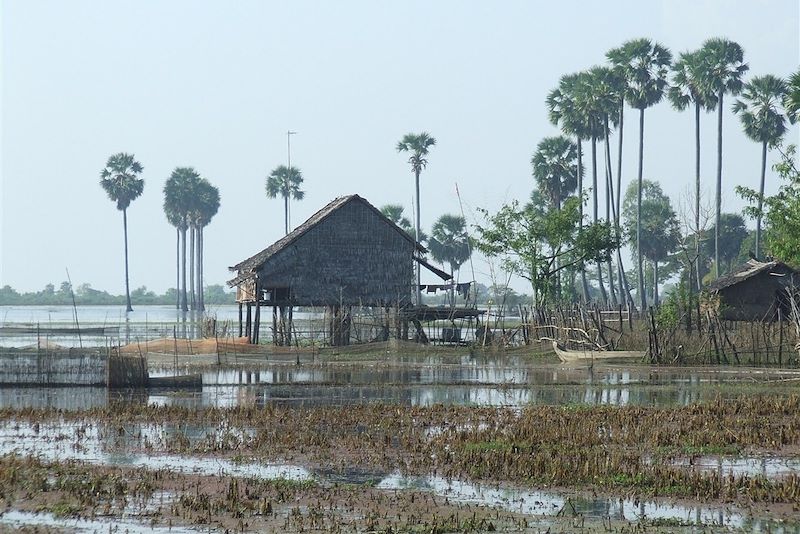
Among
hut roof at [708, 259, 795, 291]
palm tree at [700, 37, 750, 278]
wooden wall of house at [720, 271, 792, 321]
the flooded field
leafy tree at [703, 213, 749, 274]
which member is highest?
palm tree at [700, 37, 750, 278]

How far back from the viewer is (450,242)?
361 ft

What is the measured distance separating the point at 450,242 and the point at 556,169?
33.5m

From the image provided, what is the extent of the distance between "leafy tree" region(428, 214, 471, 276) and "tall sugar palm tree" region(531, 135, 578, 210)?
104ft

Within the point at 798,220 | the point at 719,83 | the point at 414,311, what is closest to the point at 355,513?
the point at 798,220

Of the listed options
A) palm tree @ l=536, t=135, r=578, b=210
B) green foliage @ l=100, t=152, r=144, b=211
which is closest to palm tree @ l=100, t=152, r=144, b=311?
green foliage @ l=100, t=152, r=144, b=211

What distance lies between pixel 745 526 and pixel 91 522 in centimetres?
631

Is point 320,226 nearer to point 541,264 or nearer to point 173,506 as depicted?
point 541,264

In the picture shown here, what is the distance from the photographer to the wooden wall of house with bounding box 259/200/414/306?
4944 cm

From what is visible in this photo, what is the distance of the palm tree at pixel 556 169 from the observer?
253 ft

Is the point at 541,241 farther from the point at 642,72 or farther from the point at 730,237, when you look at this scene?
the point at 730,237

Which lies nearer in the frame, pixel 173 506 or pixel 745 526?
pixel 745 526

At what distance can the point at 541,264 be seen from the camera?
2047 inches

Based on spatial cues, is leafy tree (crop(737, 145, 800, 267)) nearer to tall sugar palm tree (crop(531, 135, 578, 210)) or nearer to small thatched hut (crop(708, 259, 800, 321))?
small thatched hut (crop(708, 259, 800, 321))

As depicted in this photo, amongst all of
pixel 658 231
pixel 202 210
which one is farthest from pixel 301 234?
pixel 202 210
